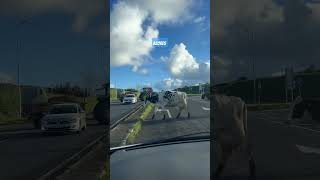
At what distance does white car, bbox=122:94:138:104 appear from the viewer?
366 centimetres

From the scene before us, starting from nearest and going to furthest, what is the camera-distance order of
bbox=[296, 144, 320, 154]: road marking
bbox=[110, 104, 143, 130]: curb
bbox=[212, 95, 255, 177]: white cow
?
bbox=[212, 95, 255, 177]: white cow
bbox=[110, 104, 143, 130]: curb
bbox=[296, 144, 320, 154]: road marking

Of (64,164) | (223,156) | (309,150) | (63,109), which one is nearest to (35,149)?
(64,164)

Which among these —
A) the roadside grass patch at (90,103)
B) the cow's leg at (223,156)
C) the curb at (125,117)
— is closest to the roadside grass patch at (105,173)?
the curb at (125,117)

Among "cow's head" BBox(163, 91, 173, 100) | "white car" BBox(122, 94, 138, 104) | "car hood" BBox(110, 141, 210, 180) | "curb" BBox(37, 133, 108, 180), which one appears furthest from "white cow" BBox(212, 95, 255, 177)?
"curb" BBox(37, 133, 108, 180)

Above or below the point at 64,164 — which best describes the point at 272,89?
above

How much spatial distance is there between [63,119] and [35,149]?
13.3 inches

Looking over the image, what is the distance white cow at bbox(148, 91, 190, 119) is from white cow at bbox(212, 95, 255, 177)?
1.44 ft

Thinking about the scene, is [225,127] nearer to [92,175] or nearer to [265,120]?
[265,120]

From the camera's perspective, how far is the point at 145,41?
3586 mm

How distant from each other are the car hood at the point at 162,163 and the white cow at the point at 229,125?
11.1 inches

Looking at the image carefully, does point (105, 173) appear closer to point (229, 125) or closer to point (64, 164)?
point (64, 164)

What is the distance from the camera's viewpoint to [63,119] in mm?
3582

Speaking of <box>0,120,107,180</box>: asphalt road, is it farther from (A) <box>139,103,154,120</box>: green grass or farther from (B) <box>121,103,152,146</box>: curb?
(A) <box>139,103,154,120</box>: green grass

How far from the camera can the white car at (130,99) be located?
3.66m
